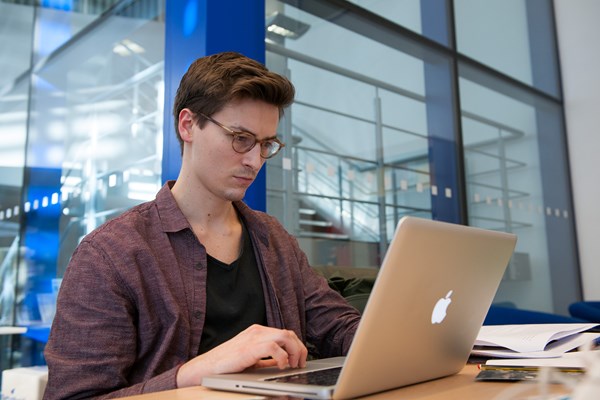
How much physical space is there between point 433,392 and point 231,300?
1.87ft

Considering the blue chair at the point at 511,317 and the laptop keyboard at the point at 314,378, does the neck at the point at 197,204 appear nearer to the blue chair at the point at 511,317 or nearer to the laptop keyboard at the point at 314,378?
the laptop keyboard at the point at 314,378

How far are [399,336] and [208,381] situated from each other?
0.93ft

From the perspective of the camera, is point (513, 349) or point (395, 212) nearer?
point (513, 349)

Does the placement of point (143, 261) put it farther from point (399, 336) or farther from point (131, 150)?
point (131, 150)

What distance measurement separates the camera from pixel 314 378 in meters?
0.84

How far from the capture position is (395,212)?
3.64 m

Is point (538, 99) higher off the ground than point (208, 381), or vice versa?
point (538, 99)

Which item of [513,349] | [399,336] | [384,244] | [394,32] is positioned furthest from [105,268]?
[394,32]

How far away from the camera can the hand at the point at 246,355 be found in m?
0.93

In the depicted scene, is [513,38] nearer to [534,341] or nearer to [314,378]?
[534,341]

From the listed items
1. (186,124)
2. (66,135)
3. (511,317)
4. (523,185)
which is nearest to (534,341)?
(186,124)

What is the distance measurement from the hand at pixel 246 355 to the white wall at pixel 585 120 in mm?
4712

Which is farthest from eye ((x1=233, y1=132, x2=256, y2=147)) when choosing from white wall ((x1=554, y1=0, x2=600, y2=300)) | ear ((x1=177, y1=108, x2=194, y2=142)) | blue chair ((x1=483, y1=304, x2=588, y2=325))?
white wall ((x1=554, y1=0, x2=600, y2=300))

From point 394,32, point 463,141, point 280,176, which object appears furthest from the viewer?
point 463,141
